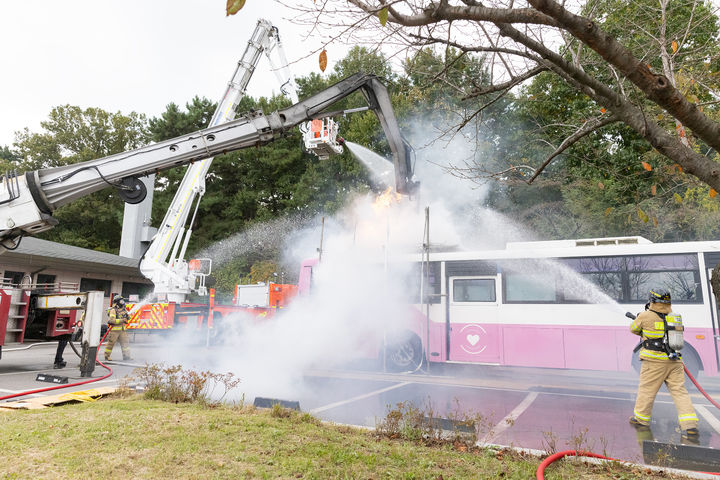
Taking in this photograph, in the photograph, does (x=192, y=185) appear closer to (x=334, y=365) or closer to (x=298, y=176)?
(x=334, y=365)

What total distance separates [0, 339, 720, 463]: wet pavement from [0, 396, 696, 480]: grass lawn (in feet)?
2.24

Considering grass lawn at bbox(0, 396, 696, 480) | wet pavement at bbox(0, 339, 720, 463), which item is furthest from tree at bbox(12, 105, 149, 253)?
grass lawn at bbox(0, 396, 696, 480)

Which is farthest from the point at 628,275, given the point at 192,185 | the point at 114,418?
the point at 192,185

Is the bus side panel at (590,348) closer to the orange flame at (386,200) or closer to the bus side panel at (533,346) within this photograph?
the bus side panel at (533,346)

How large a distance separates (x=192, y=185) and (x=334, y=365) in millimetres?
8060

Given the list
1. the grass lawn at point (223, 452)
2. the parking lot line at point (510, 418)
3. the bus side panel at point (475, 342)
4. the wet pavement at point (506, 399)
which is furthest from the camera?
the bus side panel at point (475, 342)

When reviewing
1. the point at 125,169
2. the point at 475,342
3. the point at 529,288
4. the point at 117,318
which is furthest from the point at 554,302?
the point at 117,318

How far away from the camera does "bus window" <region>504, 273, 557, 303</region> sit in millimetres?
10219

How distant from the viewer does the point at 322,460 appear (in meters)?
4.05

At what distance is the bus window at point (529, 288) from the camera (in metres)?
10.2

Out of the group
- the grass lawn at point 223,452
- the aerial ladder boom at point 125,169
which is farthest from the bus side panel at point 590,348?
the aerial ladder boom at point 125,169

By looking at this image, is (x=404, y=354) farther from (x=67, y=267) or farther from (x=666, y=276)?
(x=67, y=267)

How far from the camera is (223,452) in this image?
13.7ft

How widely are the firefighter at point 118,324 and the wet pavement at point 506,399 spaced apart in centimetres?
62
